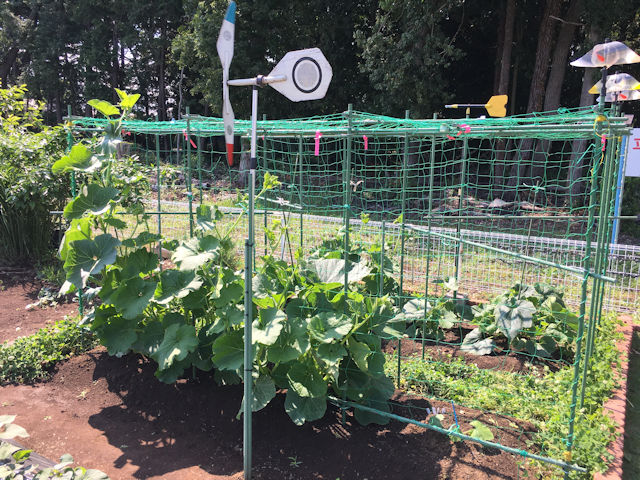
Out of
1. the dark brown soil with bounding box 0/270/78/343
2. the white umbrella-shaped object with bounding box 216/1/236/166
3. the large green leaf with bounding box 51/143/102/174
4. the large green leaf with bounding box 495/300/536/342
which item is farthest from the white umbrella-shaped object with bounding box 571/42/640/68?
the dark brown soil with bounding box 0/270/78/343

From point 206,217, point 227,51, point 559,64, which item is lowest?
point 206,217

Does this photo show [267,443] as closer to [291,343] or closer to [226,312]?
[291,343]

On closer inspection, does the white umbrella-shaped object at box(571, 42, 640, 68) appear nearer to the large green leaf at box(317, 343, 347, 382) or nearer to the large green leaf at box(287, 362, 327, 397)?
the large green leaf at box(317, 343, 347, 382)

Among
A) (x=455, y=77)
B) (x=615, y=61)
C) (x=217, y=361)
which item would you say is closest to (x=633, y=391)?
(x=615, y=61)

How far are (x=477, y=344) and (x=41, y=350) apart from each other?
11.1ft

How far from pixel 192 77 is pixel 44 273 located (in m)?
20.0

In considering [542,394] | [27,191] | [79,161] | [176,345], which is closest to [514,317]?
[542,394]

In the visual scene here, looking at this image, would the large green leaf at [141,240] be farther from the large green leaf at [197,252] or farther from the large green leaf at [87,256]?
the large green leaf at [197,252]

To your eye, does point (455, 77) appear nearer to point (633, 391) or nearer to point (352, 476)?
point (633, 391)

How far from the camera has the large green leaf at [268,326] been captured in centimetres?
245

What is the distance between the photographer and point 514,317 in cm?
373

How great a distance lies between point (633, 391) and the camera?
3611 millimetres

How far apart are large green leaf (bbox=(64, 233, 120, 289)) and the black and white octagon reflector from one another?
1594 millimetres

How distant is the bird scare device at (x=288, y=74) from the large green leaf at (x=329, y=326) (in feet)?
3.32
